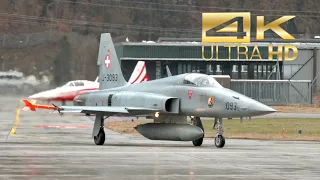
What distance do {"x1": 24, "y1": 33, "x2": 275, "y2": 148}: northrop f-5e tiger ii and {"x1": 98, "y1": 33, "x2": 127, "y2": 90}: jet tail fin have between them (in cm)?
101

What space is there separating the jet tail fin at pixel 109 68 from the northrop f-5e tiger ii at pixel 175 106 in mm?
1014

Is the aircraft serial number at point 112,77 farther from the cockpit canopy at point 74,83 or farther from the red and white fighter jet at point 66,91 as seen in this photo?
the cockpit canopy at point 74,83

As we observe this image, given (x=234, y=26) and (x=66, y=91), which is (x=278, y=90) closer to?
(x=234, y=26)

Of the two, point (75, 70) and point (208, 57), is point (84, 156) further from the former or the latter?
point (208, 57)

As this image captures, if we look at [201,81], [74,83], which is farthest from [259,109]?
[74,83]

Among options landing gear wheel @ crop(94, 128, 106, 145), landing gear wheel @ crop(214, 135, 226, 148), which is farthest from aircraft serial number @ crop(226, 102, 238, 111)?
landing gear wheel @ crop(94, 128, 106, 145)

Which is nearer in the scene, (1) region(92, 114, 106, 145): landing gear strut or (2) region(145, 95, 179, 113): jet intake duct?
(2) region(145, 95, 179, 113): jet intake duct

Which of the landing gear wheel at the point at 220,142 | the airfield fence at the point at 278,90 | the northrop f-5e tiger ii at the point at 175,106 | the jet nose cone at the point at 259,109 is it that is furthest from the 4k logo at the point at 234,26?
the jet nose cone at the point at 259,109

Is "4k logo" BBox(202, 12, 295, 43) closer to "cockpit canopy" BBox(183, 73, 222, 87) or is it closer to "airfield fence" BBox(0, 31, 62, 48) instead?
"airfield fence" BBox(0, 31, 62, 48)

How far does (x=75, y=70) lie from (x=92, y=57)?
511 cm

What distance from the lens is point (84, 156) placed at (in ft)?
73.9

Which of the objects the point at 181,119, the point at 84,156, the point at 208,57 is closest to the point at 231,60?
the point at 208,57

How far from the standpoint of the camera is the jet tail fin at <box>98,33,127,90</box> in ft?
102

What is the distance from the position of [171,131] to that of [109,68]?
4643mm
